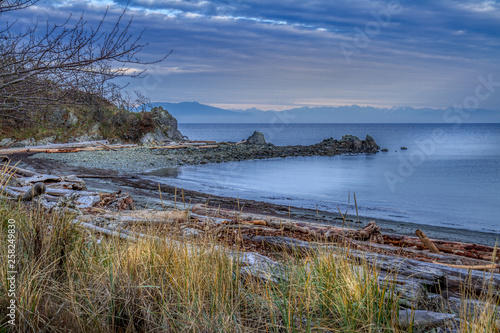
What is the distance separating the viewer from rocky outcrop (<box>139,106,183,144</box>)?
39.2 m

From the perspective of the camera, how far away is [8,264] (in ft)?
12.3

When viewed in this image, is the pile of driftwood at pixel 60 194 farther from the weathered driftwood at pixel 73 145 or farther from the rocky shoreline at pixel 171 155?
the weathered driftwood at pixel 73 145

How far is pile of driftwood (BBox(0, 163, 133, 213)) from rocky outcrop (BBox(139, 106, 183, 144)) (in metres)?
28.4

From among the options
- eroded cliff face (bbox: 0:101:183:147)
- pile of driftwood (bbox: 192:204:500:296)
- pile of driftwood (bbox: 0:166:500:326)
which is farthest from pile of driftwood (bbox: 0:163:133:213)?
eroded cliff face (bbox: 0:101:183:147)

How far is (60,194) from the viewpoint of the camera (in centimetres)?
922

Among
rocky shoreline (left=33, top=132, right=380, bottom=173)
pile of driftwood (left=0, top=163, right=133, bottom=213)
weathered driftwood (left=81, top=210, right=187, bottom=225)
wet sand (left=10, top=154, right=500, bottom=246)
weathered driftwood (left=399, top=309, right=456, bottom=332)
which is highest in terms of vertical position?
rocky shoreline (left=33, top=132, right=380, bottom=173)

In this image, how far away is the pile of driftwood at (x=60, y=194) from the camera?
7861 mm

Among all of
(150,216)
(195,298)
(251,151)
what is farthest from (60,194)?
(251,151)

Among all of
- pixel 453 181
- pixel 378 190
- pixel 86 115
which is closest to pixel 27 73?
pixel 378 190

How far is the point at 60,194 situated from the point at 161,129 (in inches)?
1331

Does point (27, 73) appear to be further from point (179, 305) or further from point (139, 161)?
point (139, 161)

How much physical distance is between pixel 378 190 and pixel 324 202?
5.96 m

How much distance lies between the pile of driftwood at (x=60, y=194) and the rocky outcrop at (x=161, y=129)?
93.3 feet

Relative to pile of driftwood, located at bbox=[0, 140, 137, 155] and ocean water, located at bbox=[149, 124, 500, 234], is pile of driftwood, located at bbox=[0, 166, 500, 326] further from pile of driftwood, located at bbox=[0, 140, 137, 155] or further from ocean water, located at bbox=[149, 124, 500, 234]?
pile of driftwood, located at bbox=[0, 140, 137, 155]
